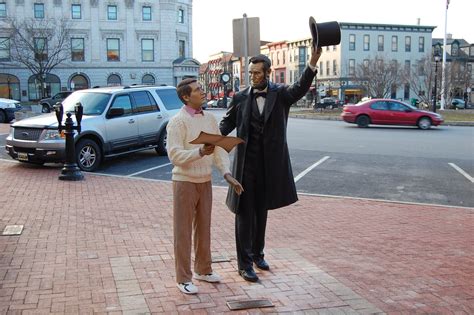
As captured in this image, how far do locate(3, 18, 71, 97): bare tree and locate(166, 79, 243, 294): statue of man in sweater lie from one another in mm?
46863

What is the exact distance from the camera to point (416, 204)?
350 inches

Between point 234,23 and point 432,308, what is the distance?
4.90 meters

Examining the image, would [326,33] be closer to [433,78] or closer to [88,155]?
[88,155]

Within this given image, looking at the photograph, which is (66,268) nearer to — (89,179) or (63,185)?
(63,185)

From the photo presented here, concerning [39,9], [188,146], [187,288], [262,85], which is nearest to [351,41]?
[39,9]

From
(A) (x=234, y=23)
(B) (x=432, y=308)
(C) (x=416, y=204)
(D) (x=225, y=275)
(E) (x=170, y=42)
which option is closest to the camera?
(B) (x=432, y=308)

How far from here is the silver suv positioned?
1130 centimetres

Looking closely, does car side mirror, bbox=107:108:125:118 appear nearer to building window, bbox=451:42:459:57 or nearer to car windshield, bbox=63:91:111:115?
car windshield, bbox=63:91:111:115

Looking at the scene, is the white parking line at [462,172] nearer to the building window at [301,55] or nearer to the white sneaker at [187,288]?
the white sneaker at [187,288]

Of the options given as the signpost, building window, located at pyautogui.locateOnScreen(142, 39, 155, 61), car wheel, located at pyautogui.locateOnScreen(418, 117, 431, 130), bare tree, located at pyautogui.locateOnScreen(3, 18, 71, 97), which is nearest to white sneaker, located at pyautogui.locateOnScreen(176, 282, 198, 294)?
the signpost

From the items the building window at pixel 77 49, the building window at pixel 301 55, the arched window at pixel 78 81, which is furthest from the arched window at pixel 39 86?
the building window at pixel 301 55

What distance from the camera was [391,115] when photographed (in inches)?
972

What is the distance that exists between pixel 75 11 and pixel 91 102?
48.8 meters

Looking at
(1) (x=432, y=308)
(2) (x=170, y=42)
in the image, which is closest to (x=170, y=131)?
(1) (x=432, y=308)
